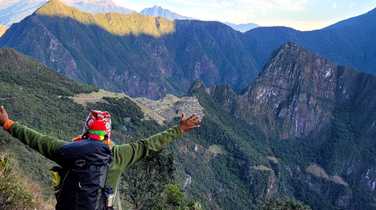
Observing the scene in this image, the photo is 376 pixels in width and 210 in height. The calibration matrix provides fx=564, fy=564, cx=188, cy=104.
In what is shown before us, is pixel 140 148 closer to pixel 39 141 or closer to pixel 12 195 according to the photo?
pixel 39 141

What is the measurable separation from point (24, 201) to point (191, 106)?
603 feet

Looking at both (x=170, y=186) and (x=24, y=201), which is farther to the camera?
(x=170, y=186)

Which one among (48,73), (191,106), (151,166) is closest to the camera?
(151,166)

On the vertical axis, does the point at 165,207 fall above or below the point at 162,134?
below

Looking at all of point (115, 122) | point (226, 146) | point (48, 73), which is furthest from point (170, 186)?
point (226, 146)

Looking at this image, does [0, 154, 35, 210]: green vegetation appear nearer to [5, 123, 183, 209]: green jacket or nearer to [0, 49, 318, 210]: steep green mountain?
[5, 123, 183, 209]: green jacket

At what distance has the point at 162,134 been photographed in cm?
882

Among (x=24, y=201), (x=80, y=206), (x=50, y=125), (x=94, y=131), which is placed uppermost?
(x=94, y=131)

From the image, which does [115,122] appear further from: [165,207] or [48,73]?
[165,207]

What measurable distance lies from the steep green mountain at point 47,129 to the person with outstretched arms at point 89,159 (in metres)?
8.05

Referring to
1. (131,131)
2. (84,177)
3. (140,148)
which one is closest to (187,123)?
(140,148)

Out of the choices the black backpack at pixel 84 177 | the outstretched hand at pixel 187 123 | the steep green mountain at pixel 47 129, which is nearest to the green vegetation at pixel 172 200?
the steep green mountain at pixel 47 129

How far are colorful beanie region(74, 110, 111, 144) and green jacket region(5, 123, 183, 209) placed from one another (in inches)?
12.8

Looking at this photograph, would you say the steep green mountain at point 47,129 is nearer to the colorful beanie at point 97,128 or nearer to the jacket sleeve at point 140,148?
the jacket sleeve at point 140,148
